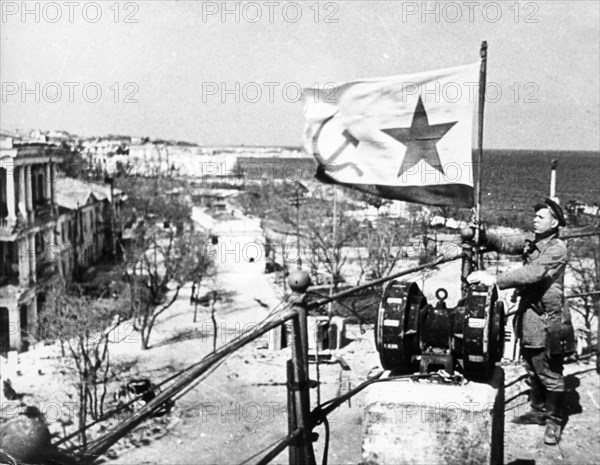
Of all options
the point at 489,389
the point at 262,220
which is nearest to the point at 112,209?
the point at 262,220

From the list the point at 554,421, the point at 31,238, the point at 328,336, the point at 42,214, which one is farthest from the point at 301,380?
the point at 42,214

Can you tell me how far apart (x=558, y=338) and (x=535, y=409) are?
78 cm

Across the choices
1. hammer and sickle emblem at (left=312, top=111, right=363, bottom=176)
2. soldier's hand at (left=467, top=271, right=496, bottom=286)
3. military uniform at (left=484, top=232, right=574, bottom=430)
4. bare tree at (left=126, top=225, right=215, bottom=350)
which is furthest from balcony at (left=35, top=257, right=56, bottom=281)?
soldier's hand at (left=467, top=271, right=496, bottom=286)

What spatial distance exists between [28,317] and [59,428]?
11001 mm

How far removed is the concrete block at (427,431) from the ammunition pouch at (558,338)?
1.76 m

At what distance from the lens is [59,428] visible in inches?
867

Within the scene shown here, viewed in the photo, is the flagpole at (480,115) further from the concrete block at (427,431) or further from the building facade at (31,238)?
the building facade at (31,238)

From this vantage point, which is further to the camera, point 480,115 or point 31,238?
point 31,238

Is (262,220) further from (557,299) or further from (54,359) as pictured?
(557,299)

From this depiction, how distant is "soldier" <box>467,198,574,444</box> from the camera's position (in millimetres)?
4824

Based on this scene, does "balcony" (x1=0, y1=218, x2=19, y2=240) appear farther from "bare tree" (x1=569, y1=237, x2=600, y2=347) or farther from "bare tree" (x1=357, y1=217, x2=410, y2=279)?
"bare tree" (x1=569, y1=237, x2=600, y2=347)

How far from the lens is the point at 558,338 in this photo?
493cm

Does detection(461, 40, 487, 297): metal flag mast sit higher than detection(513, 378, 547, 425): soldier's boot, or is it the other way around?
detection(461, 40, 487, 297): metal flag mast

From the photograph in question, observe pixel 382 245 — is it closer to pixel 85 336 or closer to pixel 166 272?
pixel 166 272
